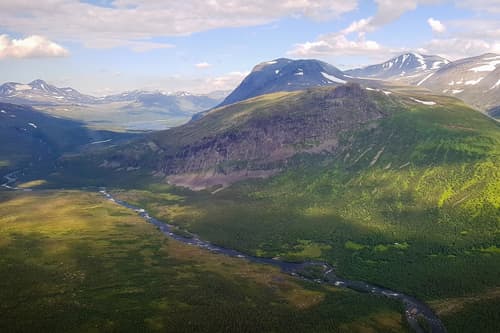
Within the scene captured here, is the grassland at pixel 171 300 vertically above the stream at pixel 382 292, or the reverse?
the grassland at pixel 171 300

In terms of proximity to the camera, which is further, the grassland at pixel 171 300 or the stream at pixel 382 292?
the stream at pixel 382 292

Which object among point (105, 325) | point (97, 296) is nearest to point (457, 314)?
point (105, 325)

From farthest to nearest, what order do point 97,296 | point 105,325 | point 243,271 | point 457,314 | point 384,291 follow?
point 243,271
point 384,291
point 97,296
point 457,314
point 105,325

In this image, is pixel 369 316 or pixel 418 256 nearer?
pixel 369 316

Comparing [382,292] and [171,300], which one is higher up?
[171,300]

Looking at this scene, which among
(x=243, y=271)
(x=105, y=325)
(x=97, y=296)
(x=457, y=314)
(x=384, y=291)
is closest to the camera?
(x=105, y=325)

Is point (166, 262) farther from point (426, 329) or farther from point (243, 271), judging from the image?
point (426, 329)

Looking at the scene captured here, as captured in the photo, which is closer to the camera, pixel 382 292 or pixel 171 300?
pixel 171 300

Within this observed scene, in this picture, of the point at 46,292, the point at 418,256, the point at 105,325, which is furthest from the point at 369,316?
the point at 46,292

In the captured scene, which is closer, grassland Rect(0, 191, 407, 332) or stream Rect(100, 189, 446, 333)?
grassland Rect(0, 191, 407, 332)

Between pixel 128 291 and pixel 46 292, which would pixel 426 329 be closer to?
pixel 128 291

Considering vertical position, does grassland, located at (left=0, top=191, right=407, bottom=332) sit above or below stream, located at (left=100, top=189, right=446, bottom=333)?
above
